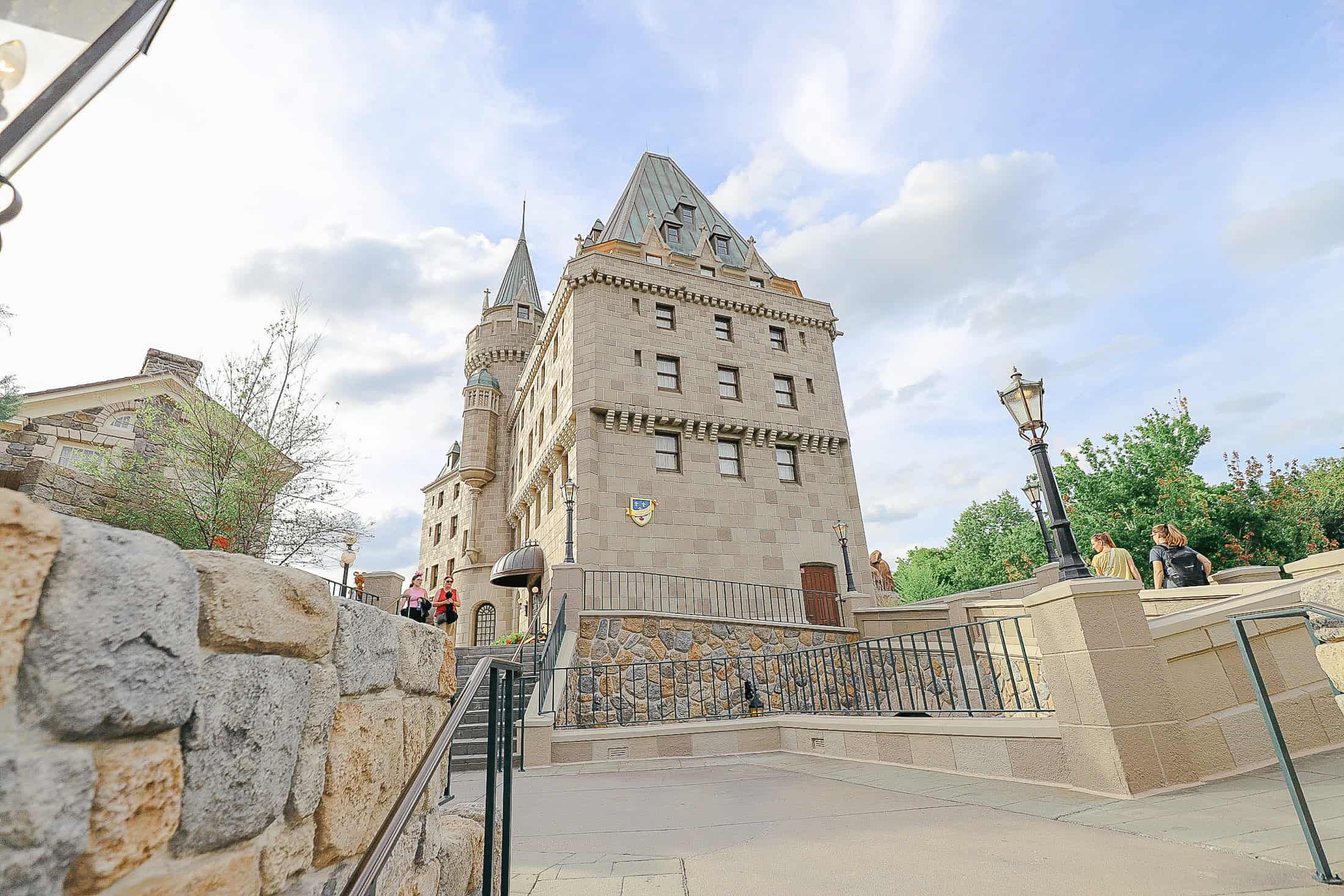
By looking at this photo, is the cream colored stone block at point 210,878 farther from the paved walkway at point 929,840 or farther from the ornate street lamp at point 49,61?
the paved walkway at point 929,840

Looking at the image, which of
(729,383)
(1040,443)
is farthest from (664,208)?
(1040,443)

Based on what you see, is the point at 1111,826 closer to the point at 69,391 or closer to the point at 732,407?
the point at 732,407

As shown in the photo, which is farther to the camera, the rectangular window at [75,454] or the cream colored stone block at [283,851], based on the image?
the rectangular window at [75,454]

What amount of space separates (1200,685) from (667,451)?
1542 cm

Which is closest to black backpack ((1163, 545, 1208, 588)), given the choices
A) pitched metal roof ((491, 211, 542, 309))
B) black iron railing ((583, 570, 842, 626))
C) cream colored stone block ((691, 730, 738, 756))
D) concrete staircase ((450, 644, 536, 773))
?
cream colored stone block ((691, 730, 738, 756))

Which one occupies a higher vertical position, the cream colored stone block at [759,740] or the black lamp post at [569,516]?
the black lamp post at [569,516]

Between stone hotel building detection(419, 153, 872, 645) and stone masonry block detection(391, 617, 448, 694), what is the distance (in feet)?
46.9

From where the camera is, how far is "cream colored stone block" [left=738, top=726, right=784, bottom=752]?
10508mm

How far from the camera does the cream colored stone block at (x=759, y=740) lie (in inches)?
414

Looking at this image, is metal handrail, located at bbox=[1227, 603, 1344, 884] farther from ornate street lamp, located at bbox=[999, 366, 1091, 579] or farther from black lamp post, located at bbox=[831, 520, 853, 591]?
black lamp post, located at bbox=[831, 520, 853, 591]

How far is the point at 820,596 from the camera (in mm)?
19781

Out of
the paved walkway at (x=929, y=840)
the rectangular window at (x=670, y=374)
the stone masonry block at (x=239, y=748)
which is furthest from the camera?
the rectangular window at (x=670, y=374)

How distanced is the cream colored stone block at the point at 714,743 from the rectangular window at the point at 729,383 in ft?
42.9

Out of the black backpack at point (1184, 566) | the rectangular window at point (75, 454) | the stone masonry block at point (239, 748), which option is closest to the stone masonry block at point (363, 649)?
the stone masonry block at point (239, 748)
